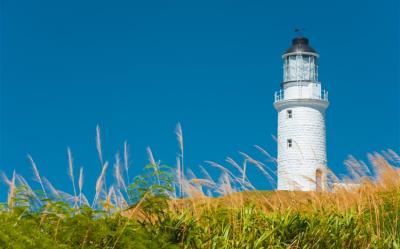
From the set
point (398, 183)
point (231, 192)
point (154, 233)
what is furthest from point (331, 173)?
point (154, 233)

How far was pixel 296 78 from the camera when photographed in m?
41.5

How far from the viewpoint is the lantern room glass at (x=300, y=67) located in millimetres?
41938

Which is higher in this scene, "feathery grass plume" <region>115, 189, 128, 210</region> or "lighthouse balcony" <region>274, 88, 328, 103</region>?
"lighthouse balcony" <region>274, 88, 328, 103</region>

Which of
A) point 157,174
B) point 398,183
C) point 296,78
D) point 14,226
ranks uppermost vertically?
point 296,78

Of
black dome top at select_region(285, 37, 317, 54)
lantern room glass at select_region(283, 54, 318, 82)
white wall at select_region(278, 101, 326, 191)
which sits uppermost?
black dome top at select_region(285, 37, 317, 54)

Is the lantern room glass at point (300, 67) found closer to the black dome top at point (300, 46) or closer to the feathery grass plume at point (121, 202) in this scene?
the black dome top at point (300, 46)

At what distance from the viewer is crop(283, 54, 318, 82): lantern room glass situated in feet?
138

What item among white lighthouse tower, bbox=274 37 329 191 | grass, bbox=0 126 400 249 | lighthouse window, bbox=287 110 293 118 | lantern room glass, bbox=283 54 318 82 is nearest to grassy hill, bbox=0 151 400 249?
grass, bbox=0 126 400 249

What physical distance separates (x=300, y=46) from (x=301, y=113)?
16.2ft

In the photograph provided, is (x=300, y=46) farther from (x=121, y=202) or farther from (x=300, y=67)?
(x=121, y=202)

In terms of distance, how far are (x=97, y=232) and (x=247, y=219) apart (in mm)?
1876

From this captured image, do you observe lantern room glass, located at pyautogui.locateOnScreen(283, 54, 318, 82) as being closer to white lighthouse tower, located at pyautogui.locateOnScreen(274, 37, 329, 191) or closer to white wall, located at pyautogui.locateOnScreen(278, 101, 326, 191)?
white lighthouse tower, located at pyautogui.locateOnScreen(274, 37, 329, 191)

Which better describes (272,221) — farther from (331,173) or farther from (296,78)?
(296,78)

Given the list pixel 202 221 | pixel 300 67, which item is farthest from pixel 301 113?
pixel 202 221
